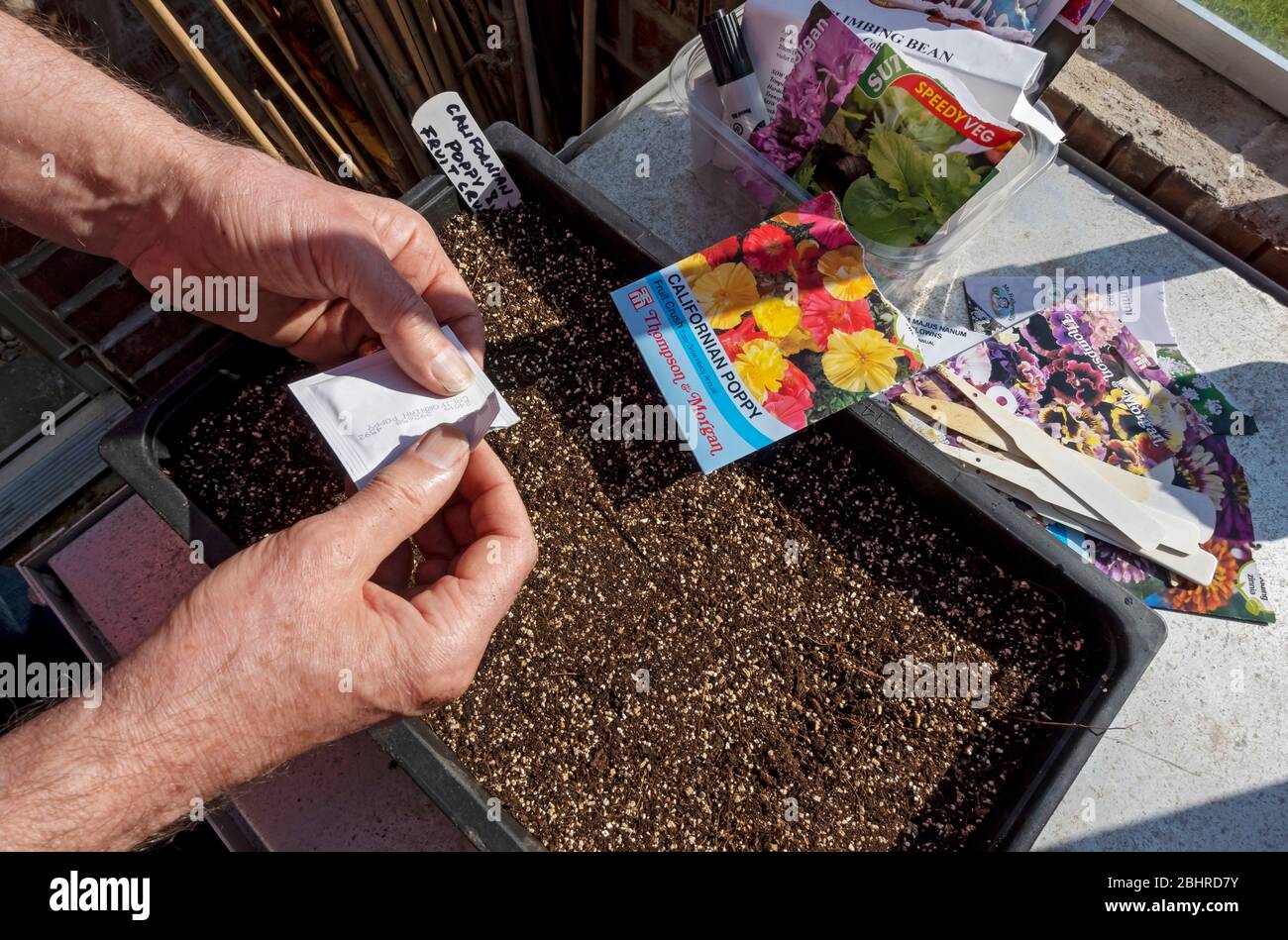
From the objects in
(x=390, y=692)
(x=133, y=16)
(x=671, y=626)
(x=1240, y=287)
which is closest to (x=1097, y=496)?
(x=1240, y=287)

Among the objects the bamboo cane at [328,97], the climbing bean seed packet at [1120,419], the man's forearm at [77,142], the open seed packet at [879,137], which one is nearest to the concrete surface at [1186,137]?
the climbing bean seed packet at [1120,419]

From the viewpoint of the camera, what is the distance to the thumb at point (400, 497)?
784 millimetres

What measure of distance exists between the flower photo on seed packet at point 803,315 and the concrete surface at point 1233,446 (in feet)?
0.46

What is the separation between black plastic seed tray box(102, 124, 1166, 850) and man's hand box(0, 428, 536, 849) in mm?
127

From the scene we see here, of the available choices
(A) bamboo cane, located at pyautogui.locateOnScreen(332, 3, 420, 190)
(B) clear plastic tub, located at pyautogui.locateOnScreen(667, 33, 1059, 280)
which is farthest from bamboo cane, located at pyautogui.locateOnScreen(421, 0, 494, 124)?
(B) clear plastic tub, located at pyautogui.locateOnScreen(667, 33, 1059, 280)

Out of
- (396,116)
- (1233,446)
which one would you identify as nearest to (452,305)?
(396,116)

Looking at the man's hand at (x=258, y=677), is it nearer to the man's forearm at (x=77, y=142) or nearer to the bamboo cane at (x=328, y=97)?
the man's forearm at (x=77, y=142)

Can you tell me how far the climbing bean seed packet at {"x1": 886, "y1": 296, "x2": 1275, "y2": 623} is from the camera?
106cm

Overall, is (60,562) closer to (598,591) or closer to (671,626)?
(598,591)

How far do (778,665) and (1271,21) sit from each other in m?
1.44

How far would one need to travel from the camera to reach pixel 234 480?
108 cm

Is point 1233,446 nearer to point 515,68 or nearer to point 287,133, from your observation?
point 515,68

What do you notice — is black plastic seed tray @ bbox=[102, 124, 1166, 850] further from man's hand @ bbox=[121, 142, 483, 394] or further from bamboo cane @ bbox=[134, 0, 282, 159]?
bamboo cane @ bbox=[134, 0, 282, 159]

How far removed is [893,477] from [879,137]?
45 centimetres
